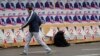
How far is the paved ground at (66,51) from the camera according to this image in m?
15.6

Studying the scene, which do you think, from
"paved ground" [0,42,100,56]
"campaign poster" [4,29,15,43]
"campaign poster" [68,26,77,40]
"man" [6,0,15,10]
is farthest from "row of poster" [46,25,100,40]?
"man" [6,0,15,10]

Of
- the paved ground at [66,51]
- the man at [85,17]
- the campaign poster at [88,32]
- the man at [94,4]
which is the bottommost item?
the paved ground at [66,51]

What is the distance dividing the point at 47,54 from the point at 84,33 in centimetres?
464

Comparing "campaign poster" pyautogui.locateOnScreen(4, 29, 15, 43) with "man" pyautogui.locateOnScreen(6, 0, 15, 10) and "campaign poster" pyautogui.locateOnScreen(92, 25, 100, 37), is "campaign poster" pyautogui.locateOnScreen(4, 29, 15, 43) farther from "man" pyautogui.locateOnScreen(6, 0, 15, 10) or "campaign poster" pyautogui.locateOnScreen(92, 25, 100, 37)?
"campaign poster" pyautogui.locateOnScreen(92, 25, 100, 37)

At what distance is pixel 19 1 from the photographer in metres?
17.9

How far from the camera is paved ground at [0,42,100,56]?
15.6m

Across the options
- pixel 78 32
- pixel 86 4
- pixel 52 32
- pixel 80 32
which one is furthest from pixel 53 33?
pixel 86 4

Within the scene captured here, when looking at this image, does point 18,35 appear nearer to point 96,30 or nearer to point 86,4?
point 86,4

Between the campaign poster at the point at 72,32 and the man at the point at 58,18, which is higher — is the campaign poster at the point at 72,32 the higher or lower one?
the lower one

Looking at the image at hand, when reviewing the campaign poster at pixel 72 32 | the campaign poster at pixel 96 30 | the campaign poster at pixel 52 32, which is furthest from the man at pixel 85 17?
the campaign poster at pixel 52 32

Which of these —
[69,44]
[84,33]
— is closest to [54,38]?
[69,44]

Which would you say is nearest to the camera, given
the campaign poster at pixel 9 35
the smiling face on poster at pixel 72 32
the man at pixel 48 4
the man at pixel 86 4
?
the campaign poster at pixel 9 35

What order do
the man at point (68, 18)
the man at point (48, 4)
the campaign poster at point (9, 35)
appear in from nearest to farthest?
the campaign poster at point (9, 35), the man at point (48, 4), the man at point (68, 18)

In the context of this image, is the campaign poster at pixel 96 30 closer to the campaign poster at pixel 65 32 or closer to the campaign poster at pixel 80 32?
the campaign poster at pixel 80 32
